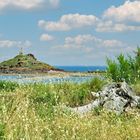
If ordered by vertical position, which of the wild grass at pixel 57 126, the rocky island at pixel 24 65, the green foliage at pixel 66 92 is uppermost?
the rocky island at pixel 24 65

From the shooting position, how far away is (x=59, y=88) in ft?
66.7

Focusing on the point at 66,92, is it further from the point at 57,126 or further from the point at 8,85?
the point at 57,126

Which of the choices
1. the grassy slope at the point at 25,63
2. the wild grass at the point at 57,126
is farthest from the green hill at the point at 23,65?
the wild grass at the point at 57,126

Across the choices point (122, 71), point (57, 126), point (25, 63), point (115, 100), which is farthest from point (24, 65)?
point (57, 126)

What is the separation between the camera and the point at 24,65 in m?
65.2

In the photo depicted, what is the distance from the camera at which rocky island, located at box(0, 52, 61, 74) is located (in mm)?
62703

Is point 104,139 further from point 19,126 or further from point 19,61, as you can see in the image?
point 19,61

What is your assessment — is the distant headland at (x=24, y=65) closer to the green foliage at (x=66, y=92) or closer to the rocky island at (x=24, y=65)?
the rocky island at (x=24, y=65)

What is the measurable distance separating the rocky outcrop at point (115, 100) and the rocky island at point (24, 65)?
43.8 meters

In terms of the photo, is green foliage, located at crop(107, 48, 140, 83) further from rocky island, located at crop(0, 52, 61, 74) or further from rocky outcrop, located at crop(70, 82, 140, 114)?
rocky island, located at crop(0, 52, 61, 74)

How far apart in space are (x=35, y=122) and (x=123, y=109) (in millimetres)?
5002

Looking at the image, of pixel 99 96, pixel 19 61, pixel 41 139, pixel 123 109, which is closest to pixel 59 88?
pixel 99 96

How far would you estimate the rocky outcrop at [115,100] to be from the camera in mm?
16688

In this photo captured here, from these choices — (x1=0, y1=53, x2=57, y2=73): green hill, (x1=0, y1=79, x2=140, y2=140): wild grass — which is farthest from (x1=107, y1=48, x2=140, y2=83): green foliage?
(x1=0, y1=53, x2=57, y2=73): green hill
